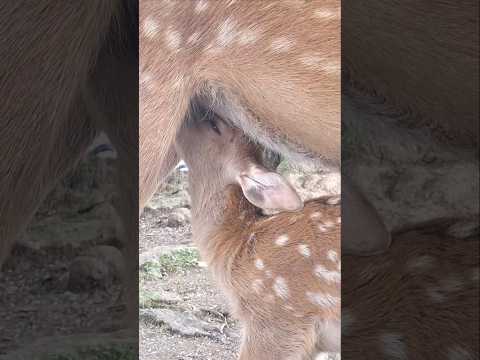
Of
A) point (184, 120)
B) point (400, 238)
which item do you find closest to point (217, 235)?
point (184, 120)

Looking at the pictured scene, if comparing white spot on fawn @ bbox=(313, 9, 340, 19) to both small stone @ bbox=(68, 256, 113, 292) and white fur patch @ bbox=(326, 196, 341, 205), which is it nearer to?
white fur patch @ bbox=(326, 196, 341, 205)

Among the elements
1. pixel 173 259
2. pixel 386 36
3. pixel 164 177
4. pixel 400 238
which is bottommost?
pixel 173 259

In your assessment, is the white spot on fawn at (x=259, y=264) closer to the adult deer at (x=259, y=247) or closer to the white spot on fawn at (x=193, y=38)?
the adult deer at (x=259, y=247)

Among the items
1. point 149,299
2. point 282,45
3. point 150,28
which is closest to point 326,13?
point 282,45

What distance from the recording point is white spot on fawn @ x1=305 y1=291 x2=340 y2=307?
1163 millimetres

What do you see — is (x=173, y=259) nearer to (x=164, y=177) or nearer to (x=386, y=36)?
(x=164, y=177)

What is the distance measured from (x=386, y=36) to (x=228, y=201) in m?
0.55

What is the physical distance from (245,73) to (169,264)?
42cm

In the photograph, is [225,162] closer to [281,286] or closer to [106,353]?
[281,286]

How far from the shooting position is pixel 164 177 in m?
1.22

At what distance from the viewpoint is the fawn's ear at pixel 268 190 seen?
1.12 meters

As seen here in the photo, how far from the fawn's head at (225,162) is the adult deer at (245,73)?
2 centimetres

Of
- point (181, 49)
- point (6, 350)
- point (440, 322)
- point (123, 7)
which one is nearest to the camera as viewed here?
point (440, 322)

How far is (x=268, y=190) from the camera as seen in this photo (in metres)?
1.14
